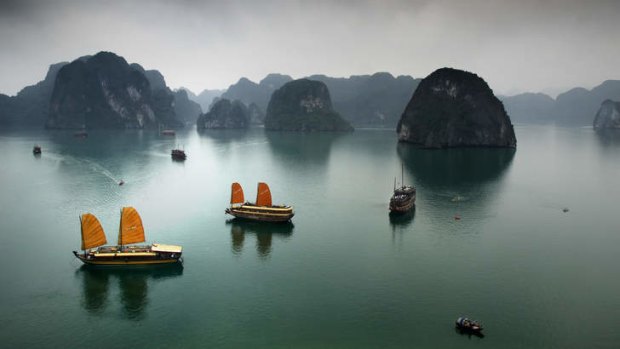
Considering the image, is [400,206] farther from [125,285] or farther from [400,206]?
[125,285]

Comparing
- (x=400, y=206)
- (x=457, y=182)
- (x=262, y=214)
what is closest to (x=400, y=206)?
(x=400, y=206)

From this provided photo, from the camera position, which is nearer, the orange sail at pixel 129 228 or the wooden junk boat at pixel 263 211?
the orange sail at pixel 129 228

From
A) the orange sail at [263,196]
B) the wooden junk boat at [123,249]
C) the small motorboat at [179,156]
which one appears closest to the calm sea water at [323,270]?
the wooden junk boat at [123,249]

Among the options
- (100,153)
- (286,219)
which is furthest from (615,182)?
(100,153)

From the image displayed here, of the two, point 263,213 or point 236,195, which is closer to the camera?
point 263,213

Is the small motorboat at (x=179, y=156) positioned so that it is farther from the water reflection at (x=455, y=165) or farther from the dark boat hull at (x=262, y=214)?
the dark boat hull at (x=262, y=214)

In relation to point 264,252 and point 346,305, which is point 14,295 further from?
point 346,305
